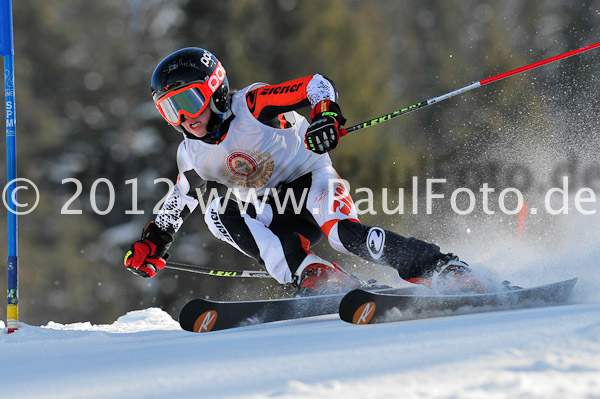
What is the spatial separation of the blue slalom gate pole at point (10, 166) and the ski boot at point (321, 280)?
4.44 ft

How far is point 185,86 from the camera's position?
10.7 feet

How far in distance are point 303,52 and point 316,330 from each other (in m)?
12.0

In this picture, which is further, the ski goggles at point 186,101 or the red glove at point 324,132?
the ski goggles at point 186,101

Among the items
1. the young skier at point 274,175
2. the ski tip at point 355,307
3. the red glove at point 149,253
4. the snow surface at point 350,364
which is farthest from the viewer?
the red glove at point 149,253

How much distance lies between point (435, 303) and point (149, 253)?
5.64ft

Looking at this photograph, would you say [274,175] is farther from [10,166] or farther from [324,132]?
[10,166]

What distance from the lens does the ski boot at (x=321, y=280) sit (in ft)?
10.6

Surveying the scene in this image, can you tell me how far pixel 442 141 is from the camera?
13.9m

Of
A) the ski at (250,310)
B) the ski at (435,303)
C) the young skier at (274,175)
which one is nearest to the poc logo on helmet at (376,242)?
the young skier at (274,175)

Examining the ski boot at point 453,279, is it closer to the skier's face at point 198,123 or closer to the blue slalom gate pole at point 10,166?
the skier's face at point 198,123

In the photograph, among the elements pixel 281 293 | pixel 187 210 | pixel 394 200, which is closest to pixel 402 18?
pixel 394 200

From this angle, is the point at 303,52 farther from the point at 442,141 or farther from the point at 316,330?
the point at 316,330

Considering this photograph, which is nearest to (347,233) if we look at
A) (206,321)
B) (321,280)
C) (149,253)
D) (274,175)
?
(321,280)

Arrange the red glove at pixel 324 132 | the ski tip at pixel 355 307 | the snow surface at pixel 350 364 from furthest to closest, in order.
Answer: the red glove at pixel 324 132, the ski tip at pixel 355 307, the snow surface at pixel 350 364
